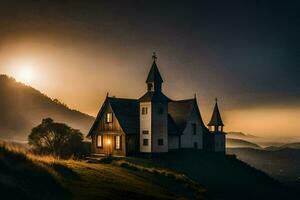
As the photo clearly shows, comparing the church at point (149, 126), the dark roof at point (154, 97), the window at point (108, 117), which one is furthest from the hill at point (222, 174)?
Result: the window at point (108, 117)


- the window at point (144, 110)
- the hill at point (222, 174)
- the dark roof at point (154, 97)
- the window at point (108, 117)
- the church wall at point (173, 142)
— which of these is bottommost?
the hill at point (222, 174)

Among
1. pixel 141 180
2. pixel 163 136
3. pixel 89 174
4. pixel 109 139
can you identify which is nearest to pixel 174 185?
pixel 141 180

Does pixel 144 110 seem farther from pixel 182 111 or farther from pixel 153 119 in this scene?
pixel 182 111

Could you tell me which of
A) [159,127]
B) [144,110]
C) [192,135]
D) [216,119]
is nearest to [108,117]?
[144,110]

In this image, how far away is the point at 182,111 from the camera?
72.7m

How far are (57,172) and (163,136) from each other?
1354 inches

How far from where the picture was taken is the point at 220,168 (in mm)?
66062

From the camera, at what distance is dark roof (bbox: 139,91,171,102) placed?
6231 centimetres

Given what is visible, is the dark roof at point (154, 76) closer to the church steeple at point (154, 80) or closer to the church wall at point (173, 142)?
the church steeple at point (154, 80)

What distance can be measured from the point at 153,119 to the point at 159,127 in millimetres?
1479

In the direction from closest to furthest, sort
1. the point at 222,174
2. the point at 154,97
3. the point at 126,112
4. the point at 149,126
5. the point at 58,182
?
1. the point at 58,182
2. the point at 149,126
3. the point at 154,97
4. the point at 222,174
5. the point at 126,112

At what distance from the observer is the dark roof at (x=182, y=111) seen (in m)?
70.4

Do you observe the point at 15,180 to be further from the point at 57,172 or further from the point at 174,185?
the point at 174,185

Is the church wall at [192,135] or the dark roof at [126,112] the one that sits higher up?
the dark roof at [126,112]
